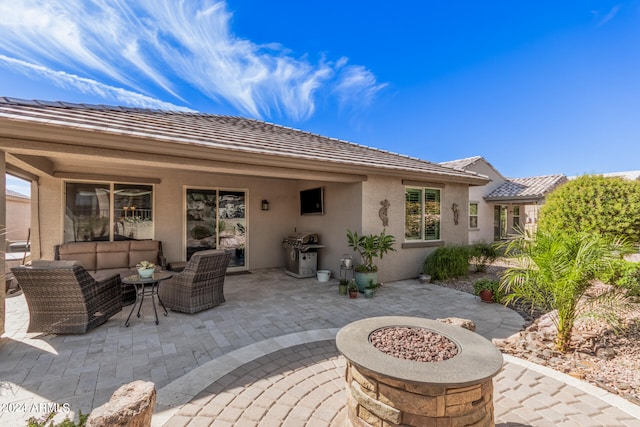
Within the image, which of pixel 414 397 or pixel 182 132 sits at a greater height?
pixel 182 132

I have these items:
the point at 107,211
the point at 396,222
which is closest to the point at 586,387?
the point at 396,222

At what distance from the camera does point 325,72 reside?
428 inches

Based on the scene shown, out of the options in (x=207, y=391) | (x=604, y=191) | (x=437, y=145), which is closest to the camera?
(x=207, y=391)

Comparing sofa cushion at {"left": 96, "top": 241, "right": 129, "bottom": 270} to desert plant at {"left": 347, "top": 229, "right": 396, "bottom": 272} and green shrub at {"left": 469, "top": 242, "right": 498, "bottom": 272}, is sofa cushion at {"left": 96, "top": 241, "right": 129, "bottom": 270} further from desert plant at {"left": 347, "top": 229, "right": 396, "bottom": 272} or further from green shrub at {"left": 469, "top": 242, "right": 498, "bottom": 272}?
green shrub at {"left": 469, "top": 242, "right": 498, "bottom": 272}

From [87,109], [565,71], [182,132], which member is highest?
[565,71]

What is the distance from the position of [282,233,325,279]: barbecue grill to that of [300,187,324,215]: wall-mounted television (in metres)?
0.85

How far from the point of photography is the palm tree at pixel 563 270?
11.3ft

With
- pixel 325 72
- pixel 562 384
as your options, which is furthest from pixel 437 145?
pixel 562 384

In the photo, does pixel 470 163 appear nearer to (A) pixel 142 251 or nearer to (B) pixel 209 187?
(B) pixel 209 187

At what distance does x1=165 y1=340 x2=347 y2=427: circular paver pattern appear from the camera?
236 centimetres

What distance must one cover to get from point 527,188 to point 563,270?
617 inches

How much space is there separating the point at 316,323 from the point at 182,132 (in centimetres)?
430

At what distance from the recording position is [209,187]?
8438 millimetres

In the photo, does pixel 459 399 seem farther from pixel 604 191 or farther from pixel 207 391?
pixel 604 191
